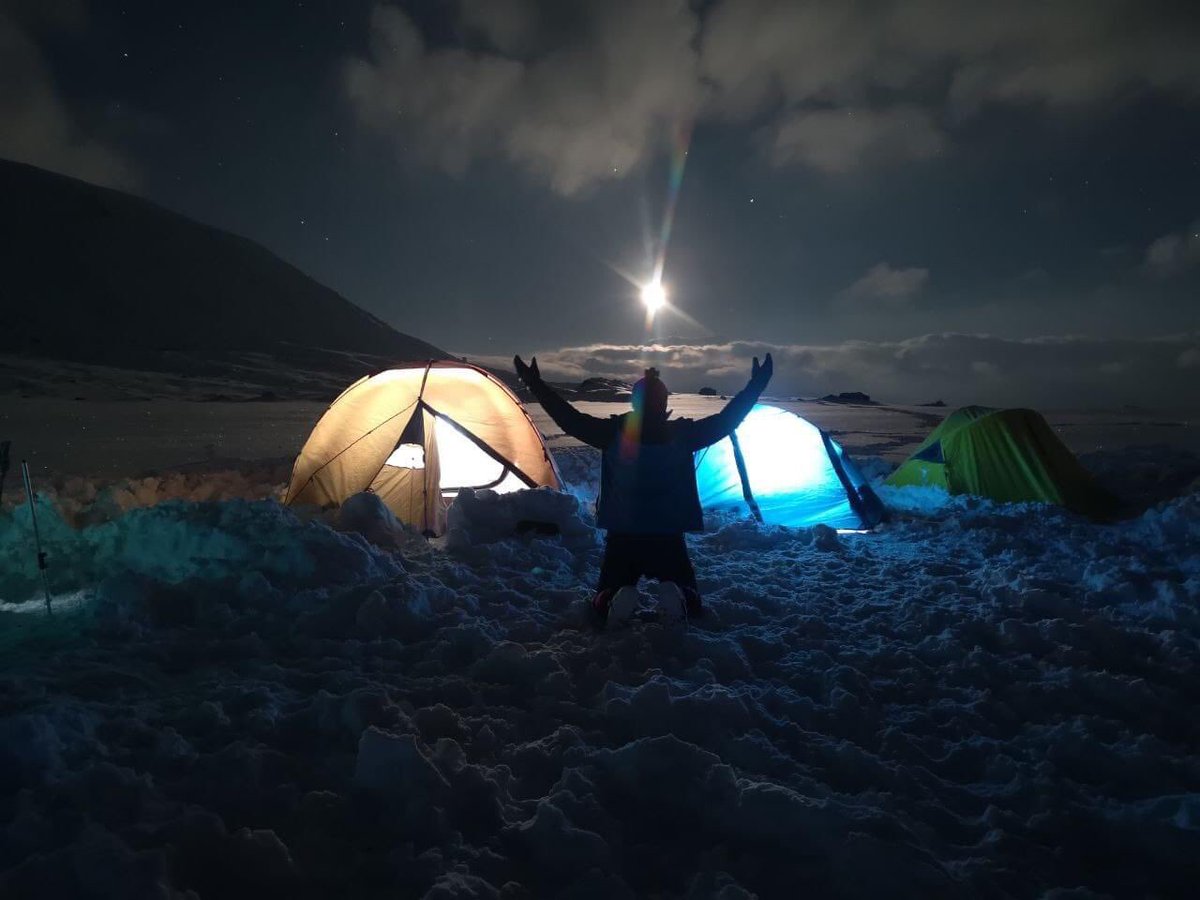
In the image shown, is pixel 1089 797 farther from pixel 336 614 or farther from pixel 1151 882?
pixel 336 614

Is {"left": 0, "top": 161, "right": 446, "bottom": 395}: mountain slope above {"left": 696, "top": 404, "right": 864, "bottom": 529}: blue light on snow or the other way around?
above

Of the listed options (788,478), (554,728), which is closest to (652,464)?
(554,728)

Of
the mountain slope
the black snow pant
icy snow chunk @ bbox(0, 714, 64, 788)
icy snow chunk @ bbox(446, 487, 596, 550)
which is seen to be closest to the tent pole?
icy snow chunk @ bbox(446, 487, 596, 550)

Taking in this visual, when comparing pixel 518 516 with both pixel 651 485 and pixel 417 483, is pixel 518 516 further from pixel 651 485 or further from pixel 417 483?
pixel 651 485

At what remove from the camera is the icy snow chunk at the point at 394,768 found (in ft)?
8.36

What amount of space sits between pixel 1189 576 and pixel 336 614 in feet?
25.0

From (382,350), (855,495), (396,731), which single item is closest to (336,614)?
(396,731)

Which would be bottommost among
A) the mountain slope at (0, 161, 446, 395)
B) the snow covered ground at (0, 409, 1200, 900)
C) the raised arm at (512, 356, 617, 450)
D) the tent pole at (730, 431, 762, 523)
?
the snow covered ground at (0, 409, 1200, 900)

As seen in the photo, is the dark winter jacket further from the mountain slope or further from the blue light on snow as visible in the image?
the mountain slope

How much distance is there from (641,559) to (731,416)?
51.9 inches

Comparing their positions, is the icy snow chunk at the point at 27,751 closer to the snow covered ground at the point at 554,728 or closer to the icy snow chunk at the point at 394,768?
the snow covered ground at the point at 554,728

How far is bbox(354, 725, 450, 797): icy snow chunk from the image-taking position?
2547mm

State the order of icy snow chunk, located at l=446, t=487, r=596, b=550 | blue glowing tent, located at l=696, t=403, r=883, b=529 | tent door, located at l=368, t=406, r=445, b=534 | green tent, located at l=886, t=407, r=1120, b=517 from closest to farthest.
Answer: icy snow chunk, located at l=446, t=487, r=596, b=550 → tent door, located at l=368, t=406, r=445, b=534 → blue glowing tent, located at l=696, t=403, r=883, b=529 → green tent, located at l=886, t=407, r=1120, b=517

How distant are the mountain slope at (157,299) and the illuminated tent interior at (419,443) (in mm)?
45179
